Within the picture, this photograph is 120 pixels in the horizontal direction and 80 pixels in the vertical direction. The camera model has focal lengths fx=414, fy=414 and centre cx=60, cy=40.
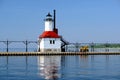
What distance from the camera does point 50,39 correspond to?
8669 centimetres

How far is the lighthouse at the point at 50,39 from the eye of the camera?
285 ft

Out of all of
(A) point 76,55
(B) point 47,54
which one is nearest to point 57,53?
(B) point 47,54

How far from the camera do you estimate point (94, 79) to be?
127 ft

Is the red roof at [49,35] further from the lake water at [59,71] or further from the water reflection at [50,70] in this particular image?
the lake water at [59,71]

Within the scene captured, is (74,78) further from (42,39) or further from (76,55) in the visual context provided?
(76,55)

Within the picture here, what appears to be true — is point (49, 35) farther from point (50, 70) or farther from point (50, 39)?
point (50, 70)

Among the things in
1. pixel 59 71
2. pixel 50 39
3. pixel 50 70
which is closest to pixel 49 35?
pixel 50 39

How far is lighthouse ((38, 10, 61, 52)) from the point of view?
86.8 metres

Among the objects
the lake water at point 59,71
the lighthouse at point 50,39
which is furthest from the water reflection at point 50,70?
the lighthouse at point 50,39

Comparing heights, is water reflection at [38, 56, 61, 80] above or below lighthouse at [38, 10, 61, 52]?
below

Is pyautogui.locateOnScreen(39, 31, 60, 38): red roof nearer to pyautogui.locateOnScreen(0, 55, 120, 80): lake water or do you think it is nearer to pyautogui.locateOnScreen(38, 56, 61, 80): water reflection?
pyautogui.locateOnScreen(38, 56, 61, 80): water reflection

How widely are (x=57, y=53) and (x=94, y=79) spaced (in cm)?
4871

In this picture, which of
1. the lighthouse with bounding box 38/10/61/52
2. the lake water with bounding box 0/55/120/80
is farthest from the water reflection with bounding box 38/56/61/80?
the lighthouse with bounding box 38/10/61/52

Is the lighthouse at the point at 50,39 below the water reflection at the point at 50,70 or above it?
above
